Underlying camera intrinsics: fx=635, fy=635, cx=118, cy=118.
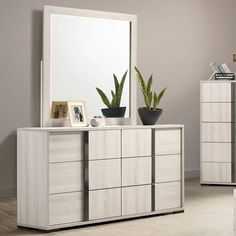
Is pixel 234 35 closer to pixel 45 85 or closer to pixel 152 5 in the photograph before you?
A: pixel 152 5

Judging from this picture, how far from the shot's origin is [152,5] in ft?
24.3

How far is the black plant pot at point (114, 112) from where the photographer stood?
21.0 feet

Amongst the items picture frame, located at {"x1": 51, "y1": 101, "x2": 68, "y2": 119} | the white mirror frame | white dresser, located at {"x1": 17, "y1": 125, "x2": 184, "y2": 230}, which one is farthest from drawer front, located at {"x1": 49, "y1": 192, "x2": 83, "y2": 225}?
the white mirror frame

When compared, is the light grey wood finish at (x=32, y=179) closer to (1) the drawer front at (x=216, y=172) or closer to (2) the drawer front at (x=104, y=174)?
(2) the drawer front at (x=104, y=174)

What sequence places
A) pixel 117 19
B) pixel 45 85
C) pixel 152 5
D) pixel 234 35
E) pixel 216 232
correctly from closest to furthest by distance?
pixel 216 232 → pixel 45 85 → pixel 117 19 → pixel 152 5 → pixel 234 35

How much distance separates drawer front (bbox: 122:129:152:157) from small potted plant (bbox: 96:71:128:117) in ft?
3.36

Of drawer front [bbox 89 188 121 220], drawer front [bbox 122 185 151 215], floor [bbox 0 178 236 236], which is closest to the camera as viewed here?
floor [bbox 0 178 236 236]

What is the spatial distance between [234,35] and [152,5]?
4.74 feet

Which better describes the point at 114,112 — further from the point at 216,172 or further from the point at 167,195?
the point at 216,172

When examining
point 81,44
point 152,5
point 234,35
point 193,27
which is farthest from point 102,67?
point 234,35

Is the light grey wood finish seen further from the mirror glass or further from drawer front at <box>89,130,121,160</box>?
the mirror glass

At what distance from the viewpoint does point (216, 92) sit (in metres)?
7.25

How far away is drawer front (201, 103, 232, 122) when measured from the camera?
724 cm

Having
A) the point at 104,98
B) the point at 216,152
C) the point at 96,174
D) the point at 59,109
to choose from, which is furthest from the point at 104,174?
the point at 216,152
